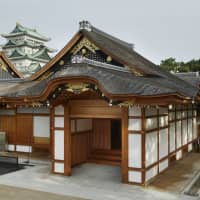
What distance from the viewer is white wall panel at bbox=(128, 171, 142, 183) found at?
803 cm

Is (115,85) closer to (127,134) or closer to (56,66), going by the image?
(127,134)

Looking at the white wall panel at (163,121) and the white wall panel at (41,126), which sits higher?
the white wall panel at (163,121)

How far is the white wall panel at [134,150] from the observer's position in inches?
317

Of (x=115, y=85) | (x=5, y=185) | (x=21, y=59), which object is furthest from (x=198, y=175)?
(x=21, y=59)

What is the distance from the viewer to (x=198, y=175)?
9.25m

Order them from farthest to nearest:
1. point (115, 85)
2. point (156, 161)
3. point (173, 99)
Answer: point (156, 161) < point (115, 85) < point (173, 99)

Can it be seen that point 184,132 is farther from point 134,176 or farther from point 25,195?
point 25,195

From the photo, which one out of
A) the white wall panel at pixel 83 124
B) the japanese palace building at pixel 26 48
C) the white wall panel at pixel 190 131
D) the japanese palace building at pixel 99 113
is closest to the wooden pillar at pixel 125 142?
the japanese palace building at pixel 99 113

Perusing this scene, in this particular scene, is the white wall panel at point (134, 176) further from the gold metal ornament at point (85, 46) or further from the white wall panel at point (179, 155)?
the gold metal ornament at point (85, 46)

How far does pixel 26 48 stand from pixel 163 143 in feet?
129

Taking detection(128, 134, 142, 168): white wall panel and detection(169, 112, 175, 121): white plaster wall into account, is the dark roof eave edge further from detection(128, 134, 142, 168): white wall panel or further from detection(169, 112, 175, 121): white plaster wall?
detection(169, 112, 175, 121): white plaster wall

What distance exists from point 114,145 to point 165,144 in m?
2.44

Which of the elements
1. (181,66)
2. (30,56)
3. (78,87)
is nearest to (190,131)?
(78,87)

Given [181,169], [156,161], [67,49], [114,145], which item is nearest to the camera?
[156,161]
